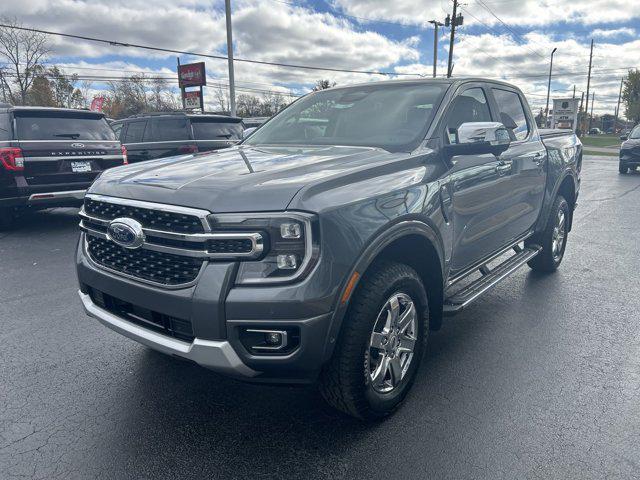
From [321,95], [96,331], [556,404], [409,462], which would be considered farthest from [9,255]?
[556,404]

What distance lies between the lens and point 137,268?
251 cm

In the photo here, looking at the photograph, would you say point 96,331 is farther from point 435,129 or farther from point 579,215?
point 579,215

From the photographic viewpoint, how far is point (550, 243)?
17.2ft

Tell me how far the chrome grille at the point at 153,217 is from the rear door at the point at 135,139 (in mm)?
8597

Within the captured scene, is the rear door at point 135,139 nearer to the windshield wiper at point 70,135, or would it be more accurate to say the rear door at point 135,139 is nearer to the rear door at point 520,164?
the windshield wiper at point 70,135

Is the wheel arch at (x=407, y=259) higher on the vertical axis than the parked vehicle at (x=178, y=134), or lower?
lower

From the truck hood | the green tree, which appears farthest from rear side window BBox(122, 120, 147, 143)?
the green tree

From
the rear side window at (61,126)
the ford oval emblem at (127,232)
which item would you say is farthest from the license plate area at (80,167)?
the ford oval emblem at (127,232)

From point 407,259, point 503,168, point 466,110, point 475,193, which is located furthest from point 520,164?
point 407,259

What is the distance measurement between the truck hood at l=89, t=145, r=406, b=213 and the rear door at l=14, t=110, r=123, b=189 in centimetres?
488

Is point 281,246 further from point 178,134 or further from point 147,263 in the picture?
point 178,134

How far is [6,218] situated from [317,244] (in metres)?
7.44

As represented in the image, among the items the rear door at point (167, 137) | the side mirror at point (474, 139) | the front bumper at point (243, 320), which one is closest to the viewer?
the front bumper at point (243, 320)

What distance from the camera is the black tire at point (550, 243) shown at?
5.15 meters
